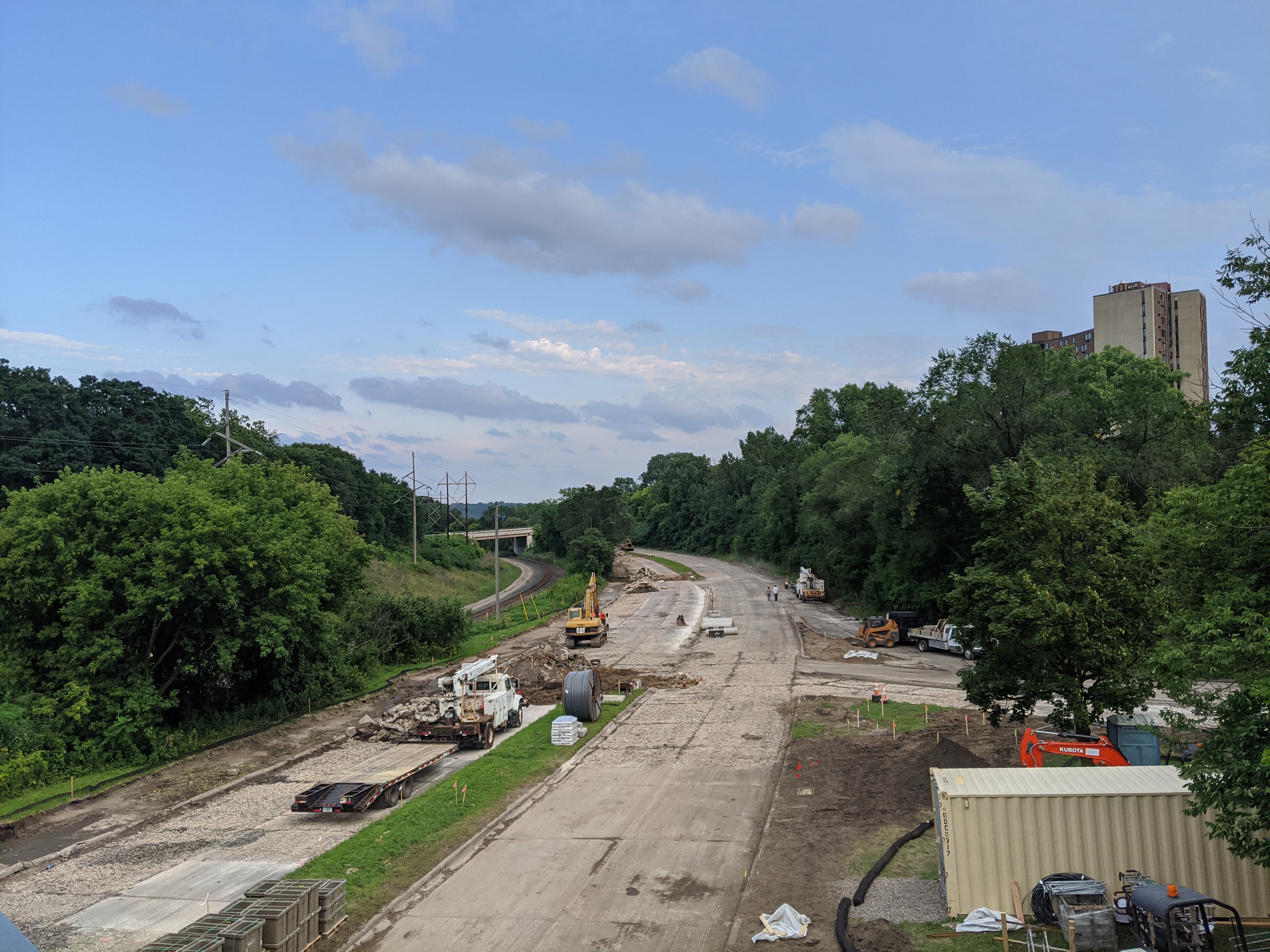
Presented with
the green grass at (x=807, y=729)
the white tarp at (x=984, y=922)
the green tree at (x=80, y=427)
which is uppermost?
the green tree at (x=80, y=427)

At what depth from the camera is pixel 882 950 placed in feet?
44.1

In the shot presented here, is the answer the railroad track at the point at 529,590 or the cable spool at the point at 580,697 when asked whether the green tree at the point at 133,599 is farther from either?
the railroad track at the point at 529,590

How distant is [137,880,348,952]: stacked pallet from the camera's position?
12445 millimetres

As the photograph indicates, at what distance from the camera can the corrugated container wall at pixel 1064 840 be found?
14.2m

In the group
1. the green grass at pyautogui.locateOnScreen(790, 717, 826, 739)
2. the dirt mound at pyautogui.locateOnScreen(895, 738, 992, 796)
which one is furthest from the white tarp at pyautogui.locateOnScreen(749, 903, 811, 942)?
the green grass at pyautogui.locateOnScreen(790, 717, 826, 739)

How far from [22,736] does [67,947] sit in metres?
13.3

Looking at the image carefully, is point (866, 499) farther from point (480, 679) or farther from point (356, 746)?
point (356, 746)

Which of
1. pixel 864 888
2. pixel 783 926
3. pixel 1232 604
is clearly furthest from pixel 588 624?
pixel 1232 604

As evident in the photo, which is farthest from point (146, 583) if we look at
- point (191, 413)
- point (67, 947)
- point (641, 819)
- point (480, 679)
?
point (191, 413)

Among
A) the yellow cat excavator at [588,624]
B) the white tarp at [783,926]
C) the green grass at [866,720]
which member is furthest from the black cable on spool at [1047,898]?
the yellow cat excavator at [588,624]

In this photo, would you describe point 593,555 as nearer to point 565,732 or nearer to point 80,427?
point 80,427

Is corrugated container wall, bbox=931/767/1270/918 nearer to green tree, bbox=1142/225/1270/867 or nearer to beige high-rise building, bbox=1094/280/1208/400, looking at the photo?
green tree, bbox=1142/225/1270/867

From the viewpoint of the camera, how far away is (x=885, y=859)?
17.0 meters

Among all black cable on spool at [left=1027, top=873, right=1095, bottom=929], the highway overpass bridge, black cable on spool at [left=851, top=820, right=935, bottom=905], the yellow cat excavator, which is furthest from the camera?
the highway overpass bridge
